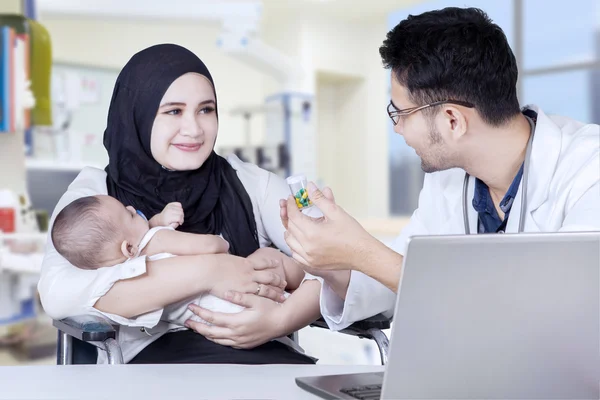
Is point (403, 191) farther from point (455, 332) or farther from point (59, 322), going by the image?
point (455, 332)

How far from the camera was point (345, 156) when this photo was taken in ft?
29.8

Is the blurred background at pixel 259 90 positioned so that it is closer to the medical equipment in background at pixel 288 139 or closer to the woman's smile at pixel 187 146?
the medical equipment in background at pixel 288 139

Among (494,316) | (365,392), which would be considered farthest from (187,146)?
(494,316)

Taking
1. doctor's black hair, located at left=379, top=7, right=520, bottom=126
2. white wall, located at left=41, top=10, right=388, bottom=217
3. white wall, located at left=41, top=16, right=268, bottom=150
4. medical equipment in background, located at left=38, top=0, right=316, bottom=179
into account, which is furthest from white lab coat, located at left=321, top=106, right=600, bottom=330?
white wall, located at left=41, top=10, right=388, bottom=217

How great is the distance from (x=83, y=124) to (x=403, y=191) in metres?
4.39

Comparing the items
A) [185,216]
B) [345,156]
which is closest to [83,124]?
[345,156]

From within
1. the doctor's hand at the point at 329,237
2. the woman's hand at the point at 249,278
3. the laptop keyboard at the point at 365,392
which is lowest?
the laptop keyboard at the point at 365,392

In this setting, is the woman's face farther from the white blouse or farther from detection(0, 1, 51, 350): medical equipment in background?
detection(0, 1, 51, 350): medical equipment in background

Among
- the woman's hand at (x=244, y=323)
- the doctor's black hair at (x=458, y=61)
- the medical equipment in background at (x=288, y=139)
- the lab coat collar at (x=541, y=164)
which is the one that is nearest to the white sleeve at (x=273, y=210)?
the woman's hand at (x=244, y=323)

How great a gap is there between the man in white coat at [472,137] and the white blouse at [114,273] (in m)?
0.38

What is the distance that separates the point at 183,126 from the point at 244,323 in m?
0.53

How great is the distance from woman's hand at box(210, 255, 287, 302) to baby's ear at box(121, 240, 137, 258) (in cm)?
23

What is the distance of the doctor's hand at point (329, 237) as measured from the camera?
1175 mm

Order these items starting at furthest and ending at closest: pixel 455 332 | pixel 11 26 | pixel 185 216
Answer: pixel 11 26 → pixel 185 216 → pixel 455 332
